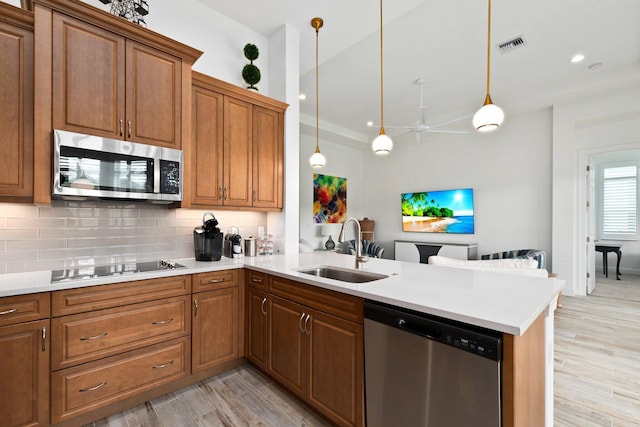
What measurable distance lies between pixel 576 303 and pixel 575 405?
319cm

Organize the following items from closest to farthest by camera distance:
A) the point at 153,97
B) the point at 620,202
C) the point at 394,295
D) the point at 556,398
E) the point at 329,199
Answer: the point at 394,295
the point at 556,398
the point at 153,97
the point at 329,199
the point at 620,202

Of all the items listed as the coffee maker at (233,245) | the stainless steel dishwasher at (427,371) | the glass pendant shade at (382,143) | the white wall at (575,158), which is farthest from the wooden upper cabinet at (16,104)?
the white wall at (575,158)

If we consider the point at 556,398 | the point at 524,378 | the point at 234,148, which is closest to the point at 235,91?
the point at 234,148

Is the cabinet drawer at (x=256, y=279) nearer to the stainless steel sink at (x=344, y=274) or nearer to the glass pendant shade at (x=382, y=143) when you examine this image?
the stainless steel sink at (x=344, y=274)

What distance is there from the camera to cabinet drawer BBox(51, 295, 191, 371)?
172 cm

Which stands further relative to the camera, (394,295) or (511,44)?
(511,44)

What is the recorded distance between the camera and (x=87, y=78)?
1972 millimetres

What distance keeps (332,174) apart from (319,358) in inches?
210

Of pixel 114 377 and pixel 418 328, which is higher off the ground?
pixel 418 328

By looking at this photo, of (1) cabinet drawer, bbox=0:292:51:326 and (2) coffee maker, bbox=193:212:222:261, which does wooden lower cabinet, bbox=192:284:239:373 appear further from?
(1) cabinet drawer, bbox=0:292:51:326

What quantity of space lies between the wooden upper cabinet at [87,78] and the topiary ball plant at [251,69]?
111 centimetres

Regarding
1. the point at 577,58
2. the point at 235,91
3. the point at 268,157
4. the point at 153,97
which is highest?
the point at 577,58

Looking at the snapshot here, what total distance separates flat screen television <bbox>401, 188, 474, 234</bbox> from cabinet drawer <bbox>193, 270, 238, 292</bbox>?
4.98 m

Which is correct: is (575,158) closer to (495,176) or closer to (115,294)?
(495,176)
